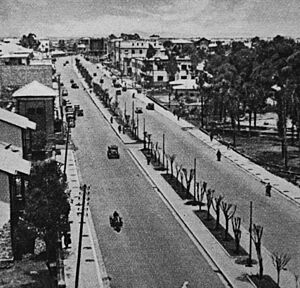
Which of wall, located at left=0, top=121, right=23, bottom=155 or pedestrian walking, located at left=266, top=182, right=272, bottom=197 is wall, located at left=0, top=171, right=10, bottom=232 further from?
pedestrian walking, located at left=266, top=182, right=272, bottom=197

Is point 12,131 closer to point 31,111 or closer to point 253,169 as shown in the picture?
point 253,169

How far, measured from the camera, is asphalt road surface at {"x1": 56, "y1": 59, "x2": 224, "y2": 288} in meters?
21.6

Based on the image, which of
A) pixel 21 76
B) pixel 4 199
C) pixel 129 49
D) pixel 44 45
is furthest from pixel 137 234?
pixel 44 45

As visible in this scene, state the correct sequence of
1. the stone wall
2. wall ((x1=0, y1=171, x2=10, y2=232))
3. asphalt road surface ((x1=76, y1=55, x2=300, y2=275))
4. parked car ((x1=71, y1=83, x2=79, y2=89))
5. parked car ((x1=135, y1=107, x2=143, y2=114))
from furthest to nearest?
parked car ((x1=71, y1=83, x2=79, y2=89)) < parked car ((x1=135, y1=107, x2=143, y2=114)) < the stone wall < asphalt road surface ((x1=76, y1=55, x2=300, y2=275)) < wall ((x1=0, y1=171, x2=10, y2=232))

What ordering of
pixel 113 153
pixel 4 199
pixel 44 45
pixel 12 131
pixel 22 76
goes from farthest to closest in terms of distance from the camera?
pixel 44 45
pixel 22 76
pixel 113 153
pixel 12 131
pixel 4 199

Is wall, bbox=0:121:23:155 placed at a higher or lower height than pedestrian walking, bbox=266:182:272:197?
higher

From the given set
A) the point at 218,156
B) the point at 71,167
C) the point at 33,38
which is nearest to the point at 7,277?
the point at 71,167

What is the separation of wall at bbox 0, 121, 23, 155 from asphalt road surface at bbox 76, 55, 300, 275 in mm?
9552

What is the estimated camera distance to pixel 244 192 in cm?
3297

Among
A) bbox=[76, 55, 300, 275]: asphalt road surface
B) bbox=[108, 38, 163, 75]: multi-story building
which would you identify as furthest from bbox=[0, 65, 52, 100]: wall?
bbox=[108, 38, 163, 75]: multi-story building

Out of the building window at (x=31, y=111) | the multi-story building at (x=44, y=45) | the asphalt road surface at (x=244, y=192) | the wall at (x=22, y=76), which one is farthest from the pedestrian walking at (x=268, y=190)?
the multi-story building at (x=44, y=45)

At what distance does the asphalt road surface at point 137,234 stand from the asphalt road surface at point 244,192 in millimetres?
2989

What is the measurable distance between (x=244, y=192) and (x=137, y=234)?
850cm

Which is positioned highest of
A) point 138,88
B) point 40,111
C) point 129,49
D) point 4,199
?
point 129,49
